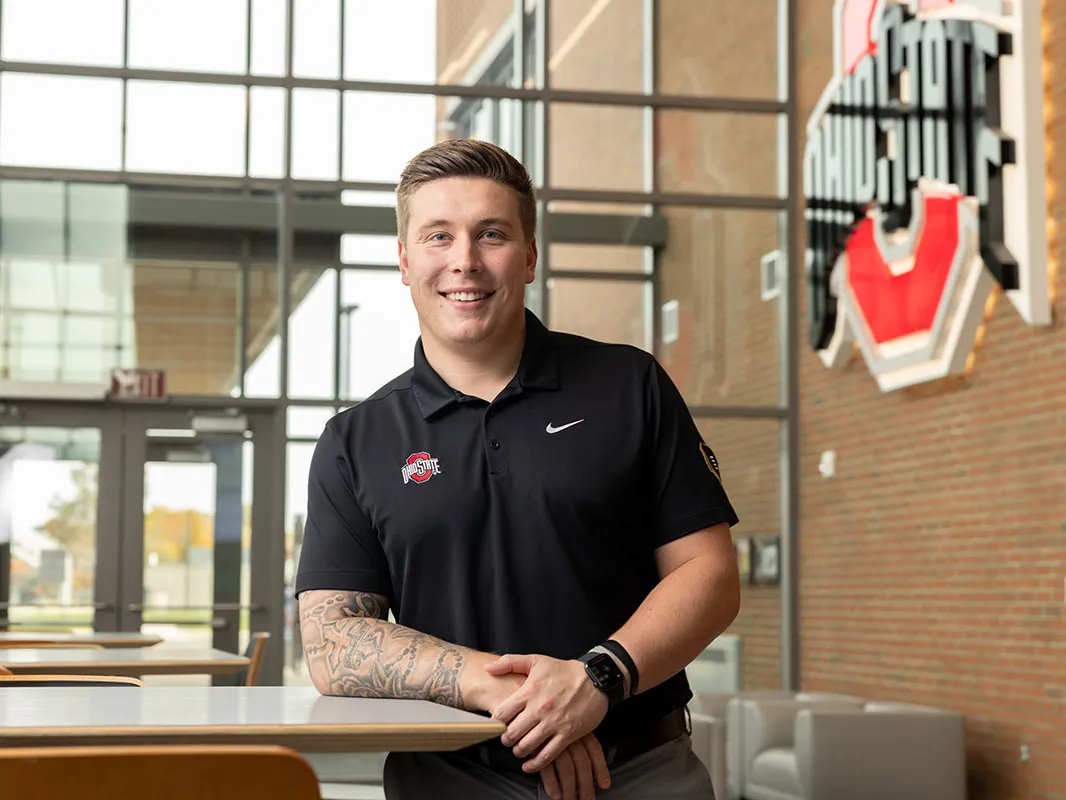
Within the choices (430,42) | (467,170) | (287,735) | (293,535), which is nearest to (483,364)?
(467,170)

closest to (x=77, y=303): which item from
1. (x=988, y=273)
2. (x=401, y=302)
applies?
(x=401, y=302)

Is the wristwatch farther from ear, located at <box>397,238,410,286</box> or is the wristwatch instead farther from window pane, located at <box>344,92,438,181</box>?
window pane, located at <box>344,92,438,181</box>

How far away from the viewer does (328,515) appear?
208cm

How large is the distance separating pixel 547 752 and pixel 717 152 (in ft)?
29.9

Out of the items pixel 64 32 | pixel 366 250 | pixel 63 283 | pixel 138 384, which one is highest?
pixel 64 32

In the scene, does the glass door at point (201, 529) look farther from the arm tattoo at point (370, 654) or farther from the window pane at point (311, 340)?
the arm tattoo at point (370, 654)

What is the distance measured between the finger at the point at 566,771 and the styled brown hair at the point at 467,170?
2.51 feet

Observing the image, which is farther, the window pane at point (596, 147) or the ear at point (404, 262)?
the window pane at point (596, 147)

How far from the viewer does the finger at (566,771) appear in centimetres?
183

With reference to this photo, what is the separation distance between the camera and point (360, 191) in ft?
32.9

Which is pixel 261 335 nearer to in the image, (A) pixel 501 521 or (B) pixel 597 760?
(A) pixel 501 521

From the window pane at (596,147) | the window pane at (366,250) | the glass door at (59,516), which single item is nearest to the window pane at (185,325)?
the glass door at (59,516)

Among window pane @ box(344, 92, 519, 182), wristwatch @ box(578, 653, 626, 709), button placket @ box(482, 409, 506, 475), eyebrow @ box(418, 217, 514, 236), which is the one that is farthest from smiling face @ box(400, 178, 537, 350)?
window pane @ box(344, 92, 519, 182)

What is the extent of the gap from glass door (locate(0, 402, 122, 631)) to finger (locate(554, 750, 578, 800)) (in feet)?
26.6
